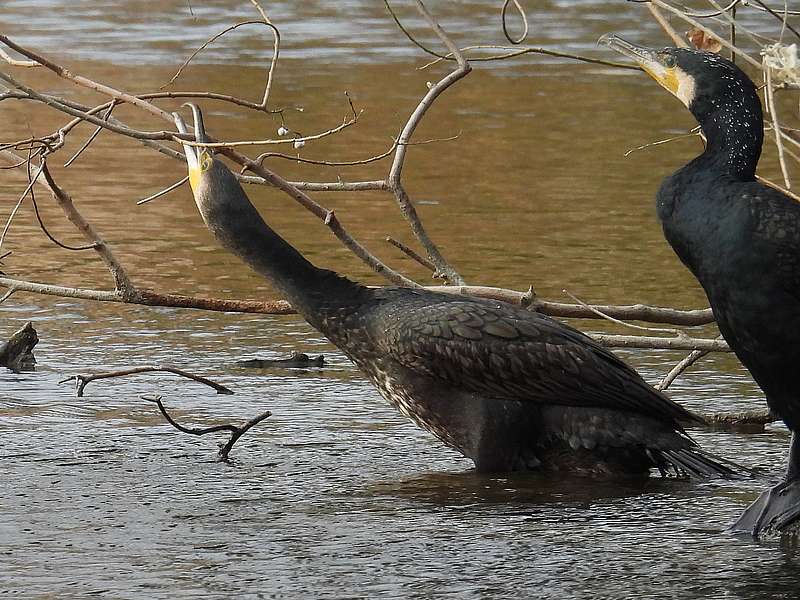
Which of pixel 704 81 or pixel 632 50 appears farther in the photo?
pixel 632 50

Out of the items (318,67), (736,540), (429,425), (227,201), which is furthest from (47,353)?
(318,67)

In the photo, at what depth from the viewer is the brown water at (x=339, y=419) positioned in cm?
433

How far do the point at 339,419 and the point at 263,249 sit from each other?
771mm

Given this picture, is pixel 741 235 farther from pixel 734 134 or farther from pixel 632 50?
pixel 632 50

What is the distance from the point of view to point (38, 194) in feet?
35.2

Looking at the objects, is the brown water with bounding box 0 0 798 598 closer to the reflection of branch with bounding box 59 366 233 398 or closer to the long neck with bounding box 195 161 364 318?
the reflection of branch with bounding box 59 366 233 398

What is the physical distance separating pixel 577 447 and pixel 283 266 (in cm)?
114

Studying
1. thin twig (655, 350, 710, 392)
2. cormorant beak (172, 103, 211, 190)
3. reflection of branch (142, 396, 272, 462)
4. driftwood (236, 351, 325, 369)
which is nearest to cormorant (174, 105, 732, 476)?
cormorant beak (172, 103, 211, 190)

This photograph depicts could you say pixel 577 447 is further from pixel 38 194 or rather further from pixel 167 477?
pixel 38 194

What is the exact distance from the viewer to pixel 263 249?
559cm

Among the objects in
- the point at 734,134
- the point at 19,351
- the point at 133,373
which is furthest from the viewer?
the point at 19,351

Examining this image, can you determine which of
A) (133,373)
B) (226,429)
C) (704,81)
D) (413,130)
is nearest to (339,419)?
(226,429)

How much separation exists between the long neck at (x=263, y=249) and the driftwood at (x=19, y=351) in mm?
1291

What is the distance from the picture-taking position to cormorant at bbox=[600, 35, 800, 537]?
14.4 ft
